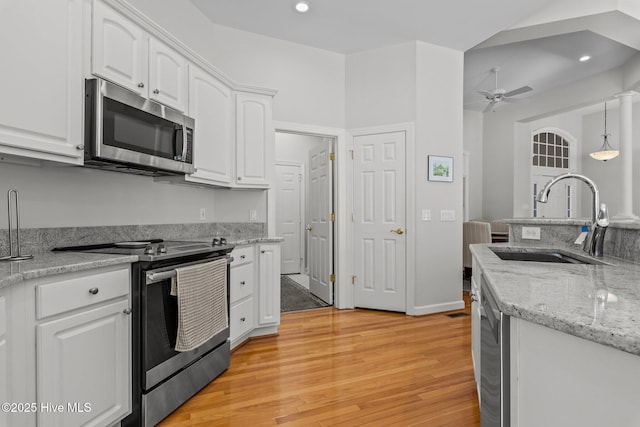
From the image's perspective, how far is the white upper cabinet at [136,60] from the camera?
6.43ft

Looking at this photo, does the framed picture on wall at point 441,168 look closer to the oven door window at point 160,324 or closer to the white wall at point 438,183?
the white wall at point 438,183

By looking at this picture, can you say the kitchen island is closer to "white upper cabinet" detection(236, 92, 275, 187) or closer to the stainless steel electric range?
the stainless steel electric range

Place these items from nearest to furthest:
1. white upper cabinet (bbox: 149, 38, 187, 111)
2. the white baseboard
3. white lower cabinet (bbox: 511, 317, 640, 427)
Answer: white lower cabinet (bbox: 511, 317, 640, 427) → white upper cabinet (bbox: 149, 38, 187, 111) → the white baseboard

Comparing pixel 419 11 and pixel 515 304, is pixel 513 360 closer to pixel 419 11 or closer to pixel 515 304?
pixel 515 304

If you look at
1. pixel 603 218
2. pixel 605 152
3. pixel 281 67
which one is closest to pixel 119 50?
pixel 281 67

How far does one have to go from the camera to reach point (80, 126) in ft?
6.04

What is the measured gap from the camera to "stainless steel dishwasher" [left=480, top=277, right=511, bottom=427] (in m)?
0.96

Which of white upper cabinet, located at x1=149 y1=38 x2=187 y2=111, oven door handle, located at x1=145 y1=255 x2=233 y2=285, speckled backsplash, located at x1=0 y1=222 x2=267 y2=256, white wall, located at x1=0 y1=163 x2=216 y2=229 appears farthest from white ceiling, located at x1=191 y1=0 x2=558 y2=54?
oven door handle, located at x1=145 y1=255 x2=233 y2=285

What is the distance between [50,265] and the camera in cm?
144

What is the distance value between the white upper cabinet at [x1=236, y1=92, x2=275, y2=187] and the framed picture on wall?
5.96 feet

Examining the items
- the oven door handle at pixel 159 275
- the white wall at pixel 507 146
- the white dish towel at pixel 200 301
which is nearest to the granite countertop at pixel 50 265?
the oven door handle at pixel 159 275

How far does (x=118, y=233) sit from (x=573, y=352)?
261 centimetres

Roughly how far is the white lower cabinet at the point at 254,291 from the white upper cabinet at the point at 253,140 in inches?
27.1

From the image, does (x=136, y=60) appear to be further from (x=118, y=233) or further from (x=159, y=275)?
(x=159, y=275)
